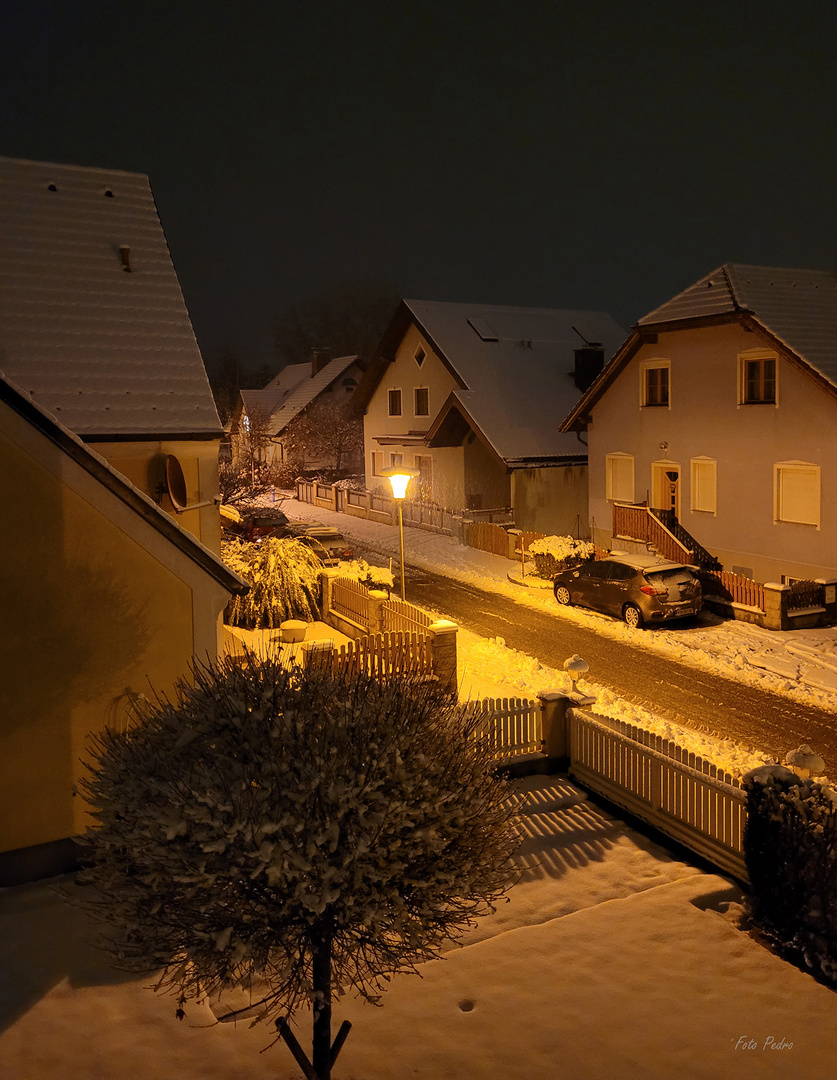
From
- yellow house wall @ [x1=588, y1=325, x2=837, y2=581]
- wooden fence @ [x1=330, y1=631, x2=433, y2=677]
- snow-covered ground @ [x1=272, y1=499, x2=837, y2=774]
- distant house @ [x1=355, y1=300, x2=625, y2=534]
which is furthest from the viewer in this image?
distant house @ [x1=355, y1=300, x2=625, y2=534]

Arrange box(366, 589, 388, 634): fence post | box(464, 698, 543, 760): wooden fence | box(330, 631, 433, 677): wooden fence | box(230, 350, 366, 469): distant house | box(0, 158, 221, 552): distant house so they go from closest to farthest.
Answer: box(464, 698, 543, 760): wooden fence < box(0, 158, 221, 552): distant house < box(330, 631, 433, 677): wooden fence < box(366, 589, 388, 634): fence post < box(230, 350, 366, 469): distant house

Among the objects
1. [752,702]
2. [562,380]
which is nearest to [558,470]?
[562,380]

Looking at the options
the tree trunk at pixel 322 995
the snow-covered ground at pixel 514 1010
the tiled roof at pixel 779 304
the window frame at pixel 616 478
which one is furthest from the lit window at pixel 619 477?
the tree trunk at pixel 322 995

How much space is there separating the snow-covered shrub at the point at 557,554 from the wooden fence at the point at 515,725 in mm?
12471

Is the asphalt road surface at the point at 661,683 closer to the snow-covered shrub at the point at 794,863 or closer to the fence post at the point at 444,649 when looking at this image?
the fence post at the point at 444,649

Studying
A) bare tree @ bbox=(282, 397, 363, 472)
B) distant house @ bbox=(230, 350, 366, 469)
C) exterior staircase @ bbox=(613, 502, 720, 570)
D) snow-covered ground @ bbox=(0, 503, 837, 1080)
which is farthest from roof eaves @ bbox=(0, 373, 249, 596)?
bare tree @ bbox=(282, 397, 363, 472)

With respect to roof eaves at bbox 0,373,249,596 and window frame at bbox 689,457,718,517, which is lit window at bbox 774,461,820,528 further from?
roof eaves at bbox 0,373,249,596

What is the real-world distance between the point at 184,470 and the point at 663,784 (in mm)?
7912

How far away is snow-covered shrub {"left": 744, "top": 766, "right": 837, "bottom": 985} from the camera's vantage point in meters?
6.97

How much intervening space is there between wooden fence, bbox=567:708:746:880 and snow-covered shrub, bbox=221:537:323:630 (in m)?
8.88

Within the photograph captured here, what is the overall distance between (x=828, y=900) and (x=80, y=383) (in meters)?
10.9

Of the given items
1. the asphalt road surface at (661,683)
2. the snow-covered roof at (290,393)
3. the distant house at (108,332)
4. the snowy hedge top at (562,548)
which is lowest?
the asphalt road surface at (661,683)

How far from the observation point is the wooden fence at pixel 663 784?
851 centimetres

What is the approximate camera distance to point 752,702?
14.0 meters
